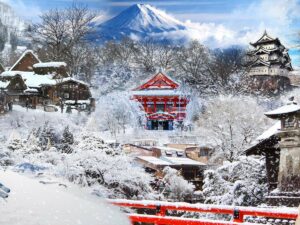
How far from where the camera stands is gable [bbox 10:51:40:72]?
3814 millimetres

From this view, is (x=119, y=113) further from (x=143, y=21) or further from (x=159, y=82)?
(x=143, y=21)

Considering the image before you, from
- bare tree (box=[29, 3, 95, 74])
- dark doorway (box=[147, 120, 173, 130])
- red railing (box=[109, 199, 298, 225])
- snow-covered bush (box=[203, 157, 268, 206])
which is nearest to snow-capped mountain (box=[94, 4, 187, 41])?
bare tree (box=[29, 3, 95, 74])

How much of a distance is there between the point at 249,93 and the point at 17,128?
136cm

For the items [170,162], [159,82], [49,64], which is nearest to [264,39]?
[159,82]

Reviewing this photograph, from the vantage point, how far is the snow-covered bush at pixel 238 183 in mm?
3463

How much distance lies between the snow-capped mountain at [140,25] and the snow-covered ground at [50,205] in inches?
36.3

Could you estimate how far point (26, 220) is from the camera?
351 centimetres

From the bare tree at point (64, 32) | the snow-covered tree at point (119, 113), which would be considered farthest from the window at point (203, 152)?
the bare tree at point (64, 32)

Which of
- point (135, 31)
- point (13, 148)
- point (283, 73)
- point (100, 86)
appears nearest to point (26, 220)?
point (13, 148)

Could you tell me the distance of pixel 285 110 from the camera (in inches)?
135

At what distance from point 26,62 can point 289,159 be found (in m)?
1.61

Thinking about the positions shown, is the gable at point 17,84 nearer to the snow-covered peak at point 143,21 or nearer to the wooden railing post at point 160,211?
the snow-covered peak at point 143,21

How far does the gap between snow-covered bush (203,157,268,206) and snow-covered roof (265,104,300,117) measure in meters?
0.26

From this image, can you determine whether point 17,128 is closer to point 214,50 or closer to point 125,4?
point 125,4
